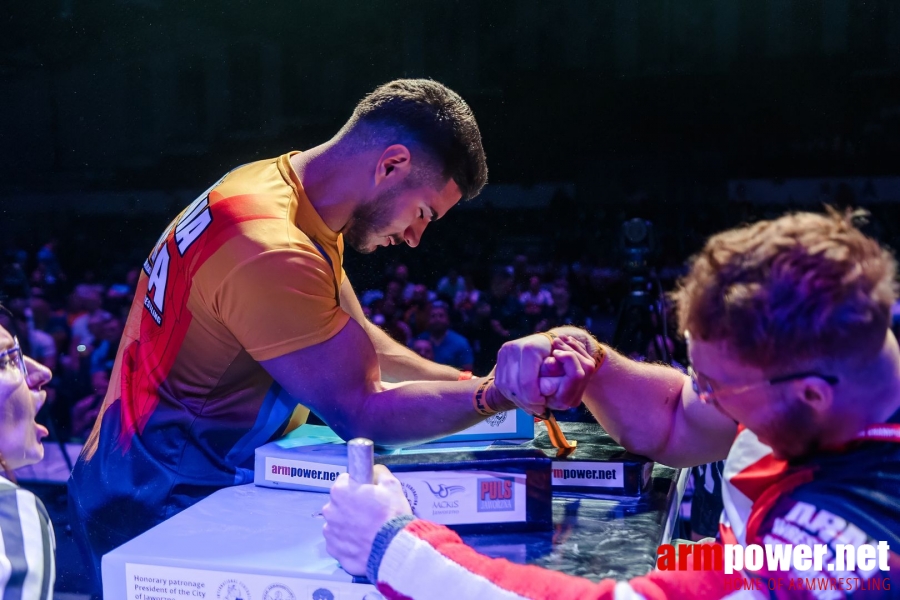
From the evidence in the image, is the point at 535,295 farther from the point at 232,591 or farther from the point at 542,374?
the point at 232,591

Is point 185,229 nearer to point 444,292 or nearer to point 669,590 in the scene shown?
point 669,590

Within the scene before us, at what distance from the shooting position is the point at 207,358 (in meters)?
1.30

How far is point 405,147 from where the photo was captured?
149 centimetres

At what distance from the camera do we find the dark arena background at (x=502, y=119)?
4.53m

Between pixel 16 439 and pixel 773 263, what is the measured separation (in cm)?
98

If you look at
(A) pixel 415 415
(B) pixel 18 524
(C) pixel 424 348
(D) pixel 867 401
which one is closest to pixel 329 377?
(A) pixel 415 415

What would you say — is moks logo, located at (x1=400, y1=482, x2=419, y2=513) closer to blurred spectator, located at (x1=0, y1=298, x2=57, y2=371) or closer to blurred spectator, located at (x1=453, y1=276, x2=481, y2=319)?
blurred spectator, located at (x1=453, y1=276, x2=481, y2=319)

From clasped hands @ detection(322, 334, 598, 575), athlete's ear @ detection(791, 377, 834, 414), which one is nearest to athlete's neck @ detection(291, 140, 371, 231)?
clasped hands @ detection(322, 334, 598, 575)

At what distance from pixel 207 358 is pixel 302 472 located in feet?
1.04

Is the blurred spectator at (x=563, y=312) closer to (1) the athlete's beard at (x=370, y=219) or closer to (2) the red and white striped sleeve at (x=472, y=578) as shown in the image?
(1) the athlete's beard at (x=370, y=219)

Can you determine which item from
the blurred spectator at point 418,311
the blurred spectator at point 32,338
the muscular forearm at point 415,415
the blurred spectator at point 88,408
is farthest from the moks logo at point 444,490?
the blurred spectator at point 32,338

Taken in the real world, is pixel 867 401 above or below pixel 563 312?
above

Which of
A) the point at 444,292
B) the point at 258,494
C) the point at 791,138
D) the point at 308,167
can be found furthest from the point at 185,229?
the point at 791,138

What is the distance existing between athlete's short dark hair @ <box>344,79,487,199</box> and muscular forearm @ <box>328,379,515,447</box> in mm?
511
